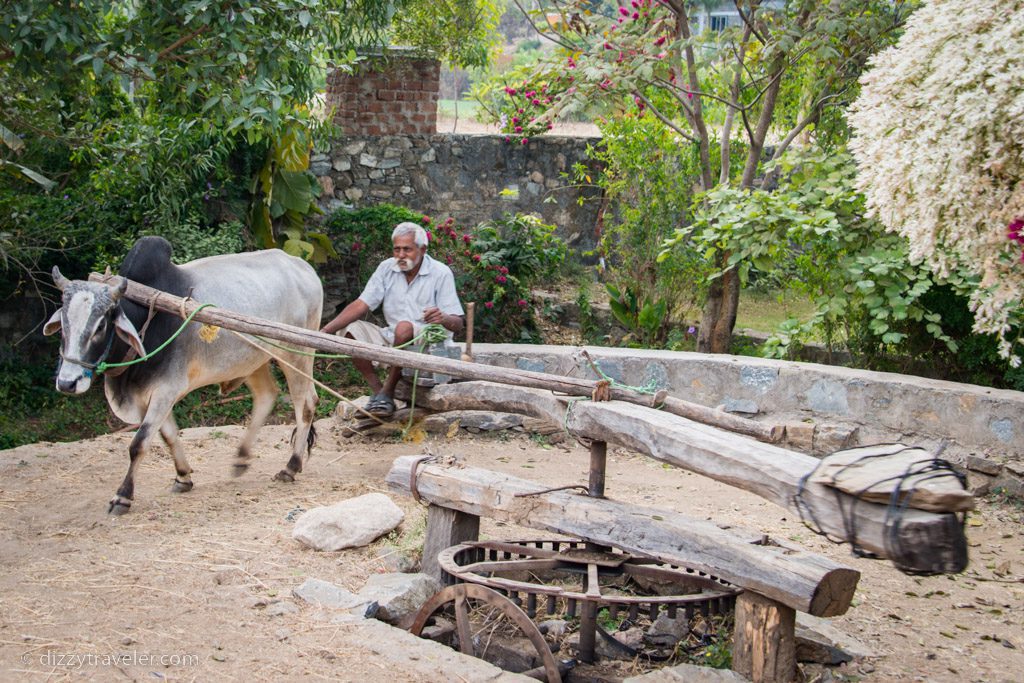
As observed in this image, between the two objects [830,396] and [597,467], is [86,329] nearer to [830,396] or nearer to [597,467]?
[597,467]

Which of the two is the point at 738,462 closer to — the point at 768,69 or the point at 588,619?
the point at 588,619

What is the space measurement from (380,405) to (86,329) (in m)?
2.22

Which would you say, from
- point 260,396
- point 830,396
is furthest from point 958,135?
point 260,396

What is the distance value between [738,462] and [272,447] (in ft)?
14.7

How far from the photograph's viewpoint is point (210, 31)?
6.04 metres

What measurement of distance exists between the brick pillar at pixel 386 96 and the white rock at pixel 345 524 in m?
6.01

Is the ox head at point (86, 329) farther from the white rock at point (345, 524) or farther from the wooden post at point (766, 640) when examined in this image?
the wooden post at point (766, 640)

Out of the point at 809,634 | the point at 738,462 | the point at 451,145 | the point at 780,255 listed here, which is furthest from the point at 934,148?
the point at 451,145

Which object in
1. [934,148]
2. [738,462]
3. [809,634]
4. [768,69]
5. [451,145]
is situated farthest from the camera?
[451,145]

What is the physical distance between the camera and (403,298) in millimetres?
7191

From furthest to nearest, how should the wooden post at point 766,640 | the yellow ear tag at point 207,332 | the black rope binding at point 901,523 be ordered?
the yellow ear tag at point 207,332, the wooden post at point 766,640, the black rope binding at point 901,523

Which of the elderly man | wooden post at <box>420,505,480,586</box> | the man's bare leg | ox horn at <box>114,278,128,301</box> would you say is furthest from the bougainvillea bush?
wooden post at <box>420,505,480,586</box>

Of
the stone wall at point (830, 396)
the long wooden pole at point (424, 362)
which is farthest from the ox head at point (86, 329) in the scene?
the stone wall at point (830, 396)

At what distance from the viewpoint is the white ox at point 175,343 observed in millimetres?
5516
